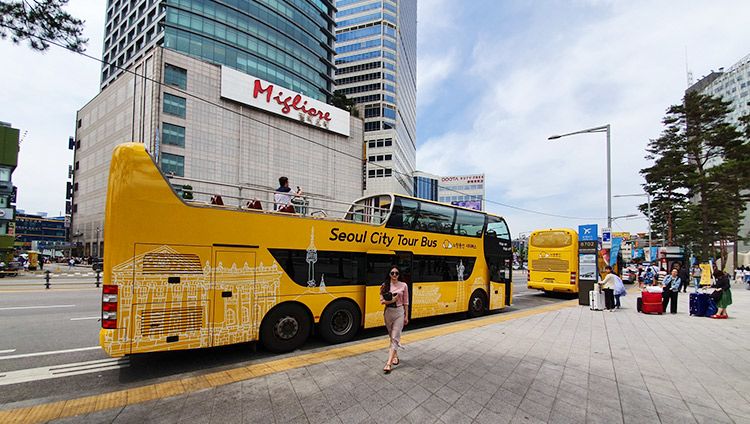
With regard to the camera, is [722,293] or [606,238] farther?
[606,238]

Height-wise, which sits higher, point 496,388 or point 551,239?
point 551,239

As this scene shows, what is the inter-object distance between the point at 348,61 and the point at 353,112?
3215cm

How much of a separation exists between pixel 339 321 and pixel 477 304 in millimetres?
5275

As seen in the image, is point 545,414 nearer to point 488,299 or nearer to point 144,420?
point 144,420

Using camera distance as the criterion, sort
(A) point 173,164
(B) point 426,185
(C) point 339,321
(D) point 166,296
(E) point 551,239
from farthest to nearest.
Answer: (B) point 426,185
(A) point 173,164
(E) point 551,239
(C) point 339,321
(D) point 166,296

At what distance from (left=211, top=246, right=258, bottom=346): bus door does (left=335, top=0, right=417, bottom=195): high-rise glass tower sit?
69251 mm

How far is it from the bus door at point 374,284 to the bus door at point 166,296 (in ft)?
10.9

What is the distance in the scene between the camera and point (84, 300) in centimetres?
1302

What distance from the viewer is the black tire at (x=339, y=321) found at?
728 centimetres

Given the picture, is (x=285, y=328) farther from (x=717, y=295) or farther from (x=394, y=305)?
(x=717, y=295)

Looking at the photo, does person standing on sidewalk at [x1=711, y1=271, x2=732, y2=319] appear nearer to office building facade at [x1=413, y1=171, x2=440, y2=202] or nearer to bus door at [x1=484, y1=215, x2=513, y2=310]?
bus door at [x1=484, y1=215, x2=513, y2=310]

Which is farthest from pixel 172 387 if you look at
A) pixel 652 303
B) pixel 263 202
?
pixel 652 303

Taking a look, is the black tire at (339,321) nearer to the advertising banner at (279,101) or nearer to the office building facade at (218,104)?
the office building facade at (218,104)

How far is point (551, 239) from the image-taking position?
17516 millimetres
